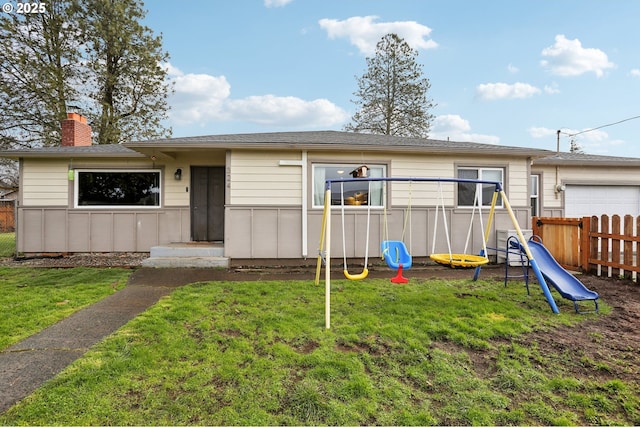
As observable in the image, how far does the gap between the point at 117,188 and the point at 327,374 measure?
7.95 metres

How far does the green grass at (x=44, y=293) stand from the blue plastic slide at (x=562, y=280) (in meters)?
6.17

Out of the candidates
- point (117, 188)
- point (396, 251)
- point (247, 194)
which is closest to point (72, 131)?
point (117, 188)

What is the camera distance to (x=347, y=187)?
7270 millimetres

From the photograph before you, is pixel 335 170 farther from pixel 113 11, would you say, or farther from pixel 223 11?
pixel 113 11

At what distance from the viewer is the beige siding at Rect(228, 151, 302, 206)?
695 centimetres

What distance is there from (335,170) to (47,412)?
5.98 meters

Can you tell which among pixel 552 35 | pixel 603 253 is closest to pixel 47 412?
pixel 603 253

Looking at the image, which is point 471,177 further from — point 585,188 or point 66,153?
point 66,153

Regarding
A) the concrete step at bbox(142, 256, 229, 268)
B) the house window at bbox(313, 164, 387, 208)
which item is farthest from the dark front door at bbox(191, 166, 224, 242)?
the house window at bbox(313, 164, 387, 208)

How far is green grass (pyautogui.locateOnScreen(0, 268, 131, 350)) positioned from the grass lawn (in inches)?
42.8

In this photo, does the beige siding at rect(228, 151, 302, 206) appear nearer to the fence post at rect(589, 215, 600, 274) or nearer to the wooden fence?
the wooden fence

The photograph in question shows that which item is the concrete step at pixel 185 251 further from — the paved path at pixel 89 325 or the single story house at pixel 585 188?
the single story house at pixel 585 188

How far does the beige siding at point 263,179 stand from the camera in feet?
22.8
